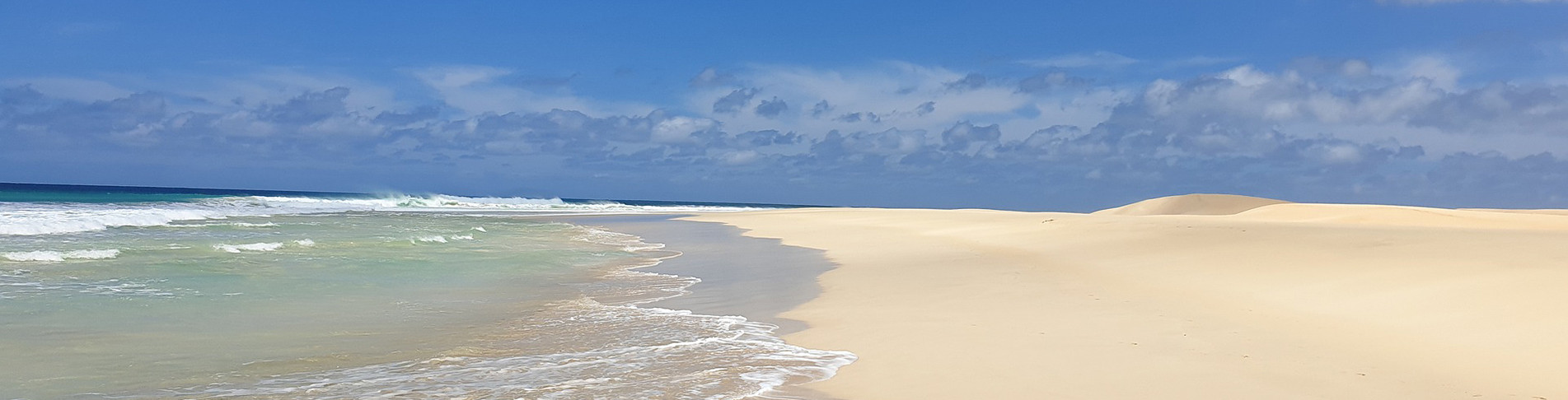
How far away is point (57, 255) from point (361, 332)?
877 centimetres

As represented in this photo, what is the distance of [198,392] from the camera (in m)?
4.83

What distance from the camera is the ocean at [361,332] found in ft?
16.6

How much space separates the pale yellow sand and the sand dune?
100 feet

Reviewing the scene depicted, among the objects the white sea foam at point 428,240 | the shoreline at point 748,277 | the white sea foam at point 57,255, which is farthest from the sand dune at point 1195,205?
the white sea foam at point 57,255

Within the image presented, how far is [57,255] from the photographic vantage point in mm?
12852

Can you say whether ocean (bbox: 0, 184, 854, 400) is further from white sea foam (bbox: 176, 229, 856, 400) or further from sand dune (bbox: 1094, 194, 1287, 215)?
sand dune (bbox: 1094, 194, 1287, 215)

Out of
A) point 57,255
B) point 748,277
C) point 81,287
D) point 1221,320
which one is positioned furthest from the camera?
point 57,255

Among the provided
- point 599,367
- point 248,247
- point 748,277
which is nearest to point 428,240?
point 248,247

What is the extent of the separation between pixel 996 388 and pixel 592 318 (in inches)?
159

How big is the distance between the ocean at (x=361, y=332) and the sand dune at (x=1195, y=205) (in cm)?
3406

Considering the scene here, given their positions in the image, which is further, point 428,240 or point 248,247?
point 428,240

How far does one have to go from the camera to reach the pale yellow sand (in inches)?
192

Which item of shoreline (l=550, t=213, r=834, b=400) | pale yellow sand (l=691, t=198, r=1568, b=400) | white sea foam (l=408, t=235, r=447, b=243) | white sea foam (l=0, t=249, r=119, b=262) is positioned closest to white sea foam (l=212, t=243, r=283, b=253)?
white sea foam (l=0, t=249, r=119, b=262)

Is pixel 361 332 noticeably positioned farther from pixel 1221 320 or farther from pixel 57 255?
pixel 57 255
